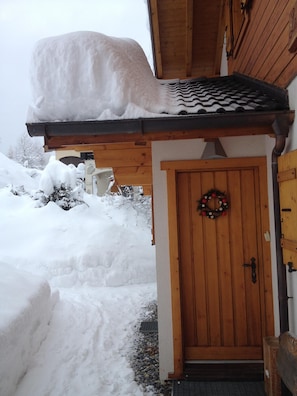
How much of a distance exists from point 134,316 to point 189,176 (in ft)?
11.3

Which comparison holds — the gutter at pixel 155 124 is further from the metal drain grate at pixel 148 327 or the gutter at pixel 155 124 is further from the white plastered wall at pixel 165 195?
the metal drain grate at pixel 148 327

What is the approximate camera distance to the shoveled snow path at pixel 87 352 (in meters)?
3.49

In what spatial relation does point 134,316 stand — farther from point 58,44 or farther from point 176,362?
point 58,44

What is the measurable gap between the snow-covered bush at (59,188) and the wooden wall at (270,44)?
34.0ft

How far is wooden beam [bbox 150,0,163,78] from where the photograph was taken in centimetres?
491

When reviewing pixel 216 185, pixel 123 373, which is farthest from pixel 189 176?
pixel 123 373

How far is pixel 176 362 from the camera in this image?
11.3ft

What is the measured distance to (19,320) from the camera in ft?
12.9

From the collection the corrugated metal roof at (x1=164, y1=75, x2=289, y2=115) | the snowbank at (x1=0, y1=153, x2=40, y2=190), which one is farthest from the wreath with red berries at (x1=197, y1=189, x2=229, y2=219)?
the snowbank at (x1=0, y1=153, x2=40, y2=190)

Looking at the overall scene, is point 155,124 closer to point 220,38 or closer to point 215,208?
point 215,208

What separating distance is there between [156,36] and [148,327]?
480 centimetres

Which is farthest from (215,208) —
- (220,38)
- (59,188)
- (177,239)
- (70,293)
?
(59,188)

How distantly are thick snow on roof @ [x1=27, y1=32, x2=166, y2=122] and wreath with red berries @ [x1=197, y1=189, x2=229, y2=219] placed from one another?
44.9 inches

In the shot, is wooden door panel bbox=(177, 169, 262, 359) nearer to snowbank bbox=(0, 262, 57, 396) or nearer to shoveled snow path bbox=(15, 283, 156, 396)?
shoveled snow path bbox=(15, 283, 156, 396)
